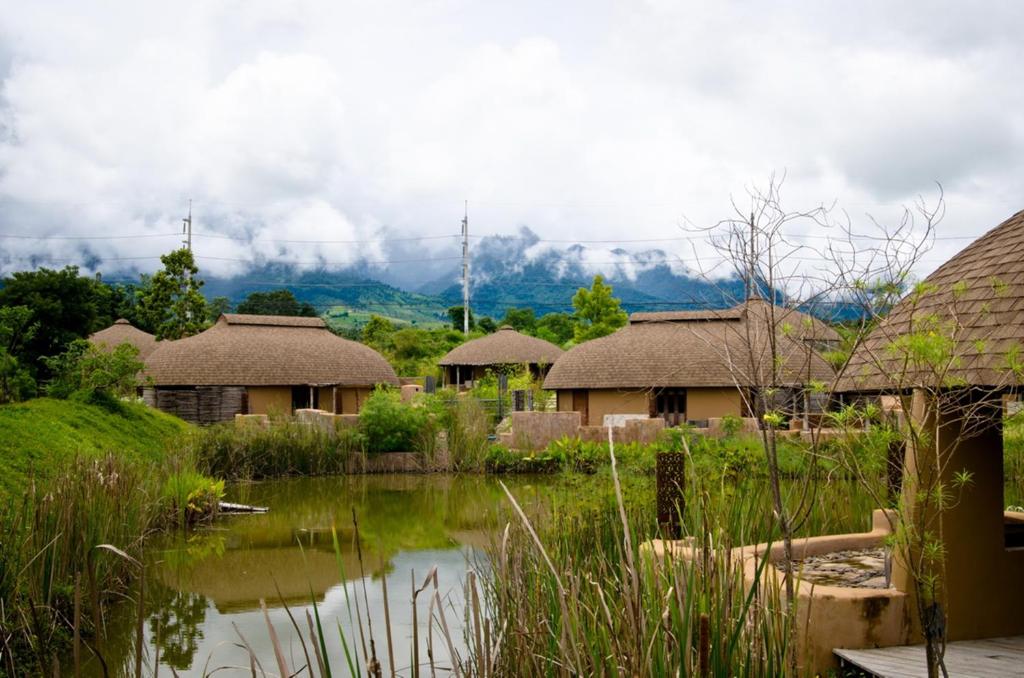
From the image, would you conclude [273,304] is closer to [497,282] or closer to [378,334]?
[378,334]

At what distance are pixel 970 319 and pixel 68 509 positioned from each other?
5.31 m

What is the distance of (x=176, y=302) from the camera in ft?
94.8

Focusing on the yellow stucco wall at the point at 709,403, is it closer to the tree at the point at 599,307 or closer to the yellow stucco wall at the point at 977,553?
the tree at the point at 599,307

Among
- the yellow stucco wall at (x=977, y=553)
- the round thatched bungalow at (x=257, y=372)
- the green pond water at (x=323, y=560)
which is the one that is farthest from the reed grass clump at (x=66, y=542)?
the round thatched bungalow at (x=257, y=372)

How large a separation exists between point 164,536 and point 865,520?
7467 mm

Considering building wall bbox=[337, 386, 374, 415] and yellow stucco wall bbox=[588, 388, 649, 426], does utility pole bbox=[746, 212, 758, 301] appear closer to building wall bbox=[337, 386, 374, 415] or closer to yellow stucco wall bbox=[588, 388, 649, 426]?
yellow stucco wall bbox=[588, 388, 649, 426]

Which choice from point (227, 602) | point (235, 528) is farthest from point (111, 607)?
point (235, 528)

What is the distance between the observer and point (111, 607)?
24.5 feet

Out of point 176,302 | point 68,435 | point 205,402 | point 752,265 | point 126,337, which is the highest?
point 176,302

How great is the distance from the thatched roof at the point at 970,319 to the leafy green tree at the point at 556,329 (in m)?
33.7

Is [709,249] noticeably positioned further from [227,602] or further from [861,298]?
[227,602]

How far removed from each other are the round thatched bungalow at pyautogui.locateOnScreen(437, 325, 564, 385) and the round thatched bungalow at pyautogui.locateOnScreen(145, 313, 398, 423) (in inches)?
193

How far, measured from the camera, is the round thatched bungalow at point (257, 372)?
2216cm

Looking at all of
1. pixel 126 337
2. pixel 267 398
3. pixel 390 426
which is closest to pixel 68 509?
pixel 390 426
